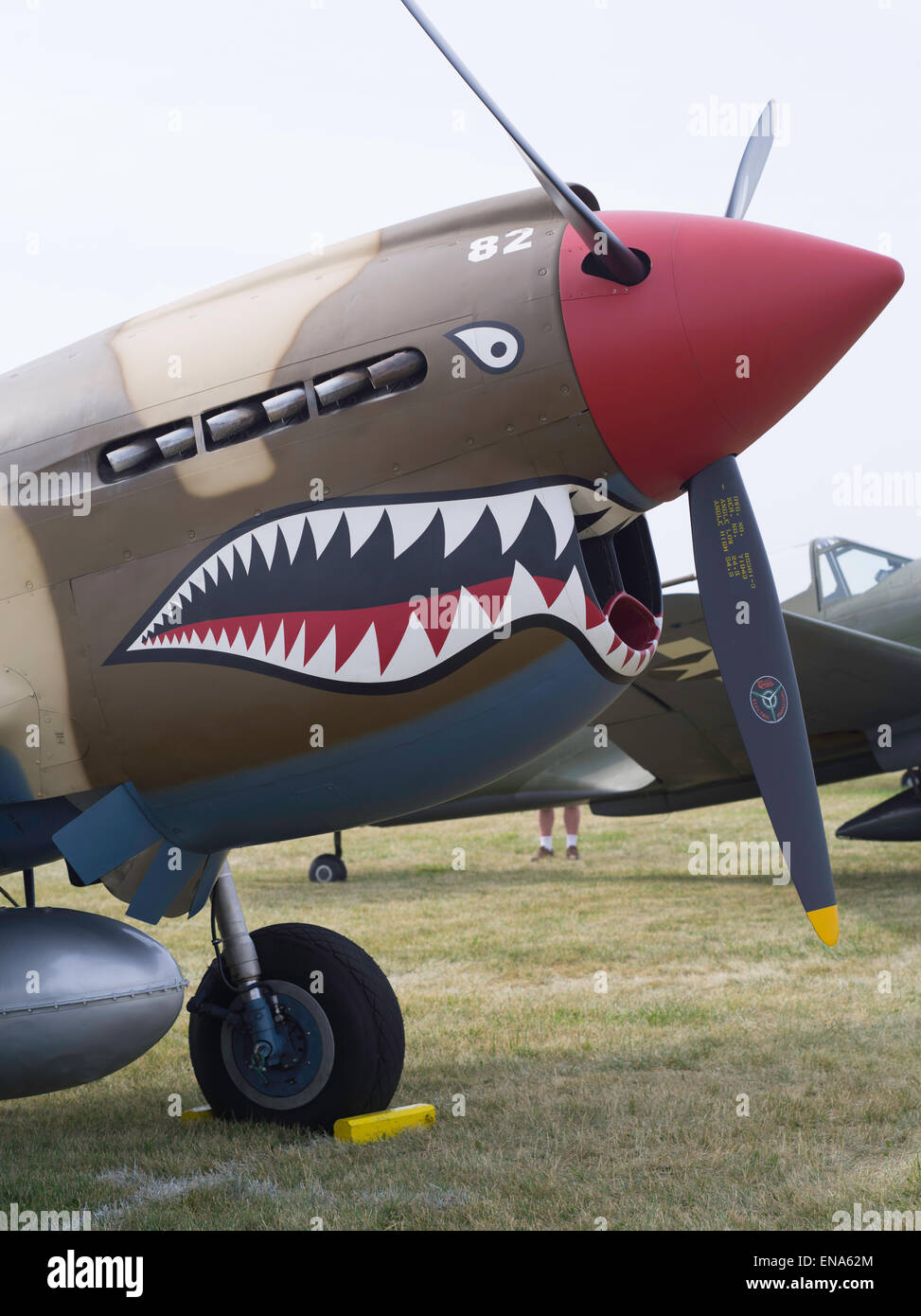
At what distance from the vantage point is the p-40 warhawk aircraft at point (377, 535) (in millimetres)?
3492

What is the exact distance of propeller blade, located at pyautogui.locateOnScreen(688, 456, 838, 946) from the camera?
3.73m

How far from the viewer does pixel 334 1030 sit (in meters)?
4.59

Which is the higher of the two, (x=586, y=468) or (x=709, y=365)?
(x=709, y=365)

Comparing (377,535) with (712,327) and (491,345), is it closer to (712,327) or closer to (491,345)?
(491,345)

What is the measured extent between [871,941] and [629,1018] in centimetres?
273

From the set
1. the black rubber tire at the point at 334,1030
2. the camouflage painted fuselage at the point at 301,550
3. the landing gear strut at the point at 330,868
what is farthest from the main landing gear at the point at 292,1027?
the landing gear strut at the point at 330,868

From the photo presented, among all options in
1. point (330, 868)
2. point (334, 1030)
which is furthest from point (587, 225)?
point (330, 868)

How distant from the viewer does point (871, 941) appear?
8.30 metres

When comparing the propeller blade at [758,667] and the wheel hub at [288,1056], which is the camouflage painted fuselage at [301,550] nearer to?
the propeller blade at [758,667]

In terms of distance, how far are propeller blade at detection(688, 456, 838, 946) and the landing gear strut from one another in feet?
34.8

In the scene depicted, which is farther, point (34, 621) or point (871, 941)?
point (871, 941)

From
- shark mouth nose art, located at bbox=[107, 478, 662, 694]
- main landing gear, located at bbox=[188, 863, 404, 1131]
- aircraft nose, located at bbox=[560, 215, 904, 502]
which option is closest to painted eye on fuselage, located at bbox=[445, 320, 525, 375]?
aircraft nose, located at bbox=[560, 215, 904, 502]

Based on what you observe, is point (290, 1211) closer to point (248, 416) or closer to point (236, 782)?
point (236, 782)

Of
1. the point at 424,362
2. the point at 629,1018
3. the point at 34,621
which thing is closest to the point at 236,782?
the point at 34,621
